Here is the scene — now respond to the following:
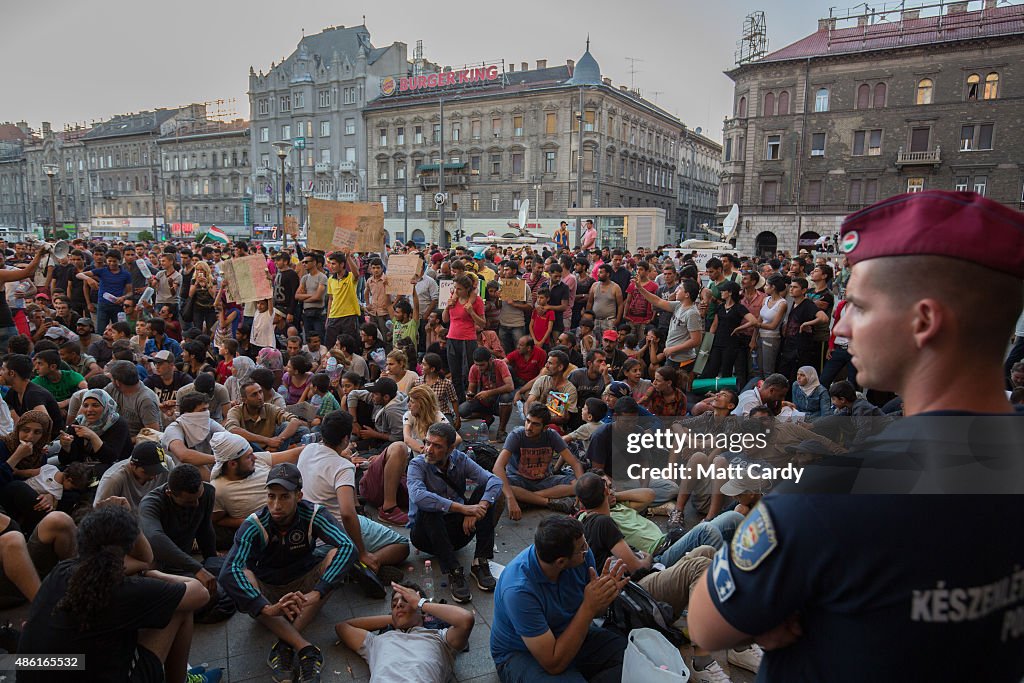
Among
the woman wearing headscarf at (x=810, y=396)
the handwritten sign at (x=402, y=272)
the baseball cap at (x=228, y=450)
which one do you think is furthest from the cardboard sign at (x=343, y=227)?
the woman wearing headscarf at (x=810, y=396)

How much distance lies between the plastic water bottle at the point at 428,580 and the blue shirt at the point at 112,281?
30.0 ft

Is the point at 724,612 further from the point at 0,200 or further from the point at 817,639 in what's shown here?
the point at 0,200

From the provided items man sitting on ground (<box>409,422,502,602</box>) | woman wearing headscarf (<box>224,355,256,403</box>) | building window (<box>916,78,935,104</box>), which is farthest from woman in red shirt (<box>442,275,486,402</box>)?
building window (<box>916,78,935,104</box>)

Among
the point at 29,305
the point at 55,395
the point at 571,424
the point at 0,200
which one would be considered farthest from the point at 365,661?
the point at 0,200

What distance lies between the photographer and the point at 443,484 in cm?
521

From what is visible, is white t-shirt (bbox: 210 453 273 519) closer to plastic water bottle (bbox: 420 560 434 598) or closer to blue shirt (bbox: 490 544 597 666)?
plastic water bottle (bbox: 420 560 434 598)

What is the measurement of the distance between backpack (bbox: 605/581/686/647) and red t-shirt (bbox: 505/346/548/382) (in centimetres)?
→ 501

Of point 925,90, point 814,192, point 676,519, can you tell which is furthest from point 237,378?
point 925,90

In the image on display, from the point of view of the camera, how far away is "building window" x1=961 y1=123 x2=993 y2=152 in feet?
124

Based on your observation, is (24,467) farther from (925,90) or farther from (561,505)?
(925,90)

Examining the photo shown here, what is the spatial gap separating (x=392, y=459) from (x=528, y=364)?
3.43m

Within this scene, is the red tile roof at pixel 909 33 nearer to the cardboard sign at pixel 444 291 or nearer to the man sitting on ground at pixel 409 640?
the cardboard sign at pixel 444 291

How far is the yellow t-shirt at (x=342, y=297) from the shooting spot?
999 cm

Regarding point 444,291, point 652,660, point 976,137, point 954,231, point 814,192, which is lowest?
point 652,660
